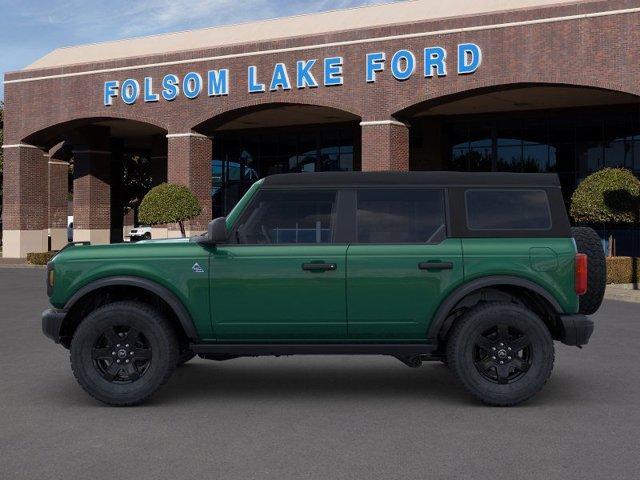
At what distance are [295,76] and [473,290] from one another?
25.5 meters

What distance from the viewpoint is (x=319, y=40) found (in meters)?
31.3

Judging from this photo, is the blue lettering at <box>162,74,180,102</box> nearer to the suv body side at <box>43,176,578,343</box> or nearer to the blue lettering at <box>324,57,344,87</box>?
the blue lettering at <box>324,57,344,87</box>

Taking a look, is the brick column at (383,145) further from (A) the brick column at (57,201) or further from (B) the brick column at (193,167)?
(A) the brick column at (57,201)

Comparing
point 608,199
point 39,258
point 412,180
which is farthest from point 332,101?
point 412,180

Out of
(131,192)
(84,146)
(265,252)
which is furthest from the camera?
(131,192)

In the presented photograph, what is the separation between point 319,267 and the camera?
23.7 feet

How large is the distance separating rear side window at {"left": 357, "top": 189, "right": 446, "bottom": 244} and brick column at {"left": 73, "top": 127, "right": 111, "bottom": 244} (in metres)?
37.1

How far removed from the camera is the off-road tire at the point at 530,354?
7.16 meters

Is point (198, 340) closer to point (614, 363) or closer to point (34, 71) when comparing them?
point (614, 363)

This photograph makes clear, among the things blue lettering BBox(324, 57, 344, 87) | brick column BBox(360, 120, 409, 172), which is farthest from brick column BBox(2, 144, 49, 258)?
brick column BBox(360, 120, 409, 172)

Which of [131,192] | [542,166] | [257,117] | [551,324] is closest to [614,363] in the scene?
[551,324]

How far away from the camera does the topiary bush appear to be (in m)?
32.0

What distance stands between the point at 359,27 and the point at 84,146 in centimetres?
1793

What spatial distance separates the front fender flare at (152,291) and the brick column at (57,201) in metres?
37.8
